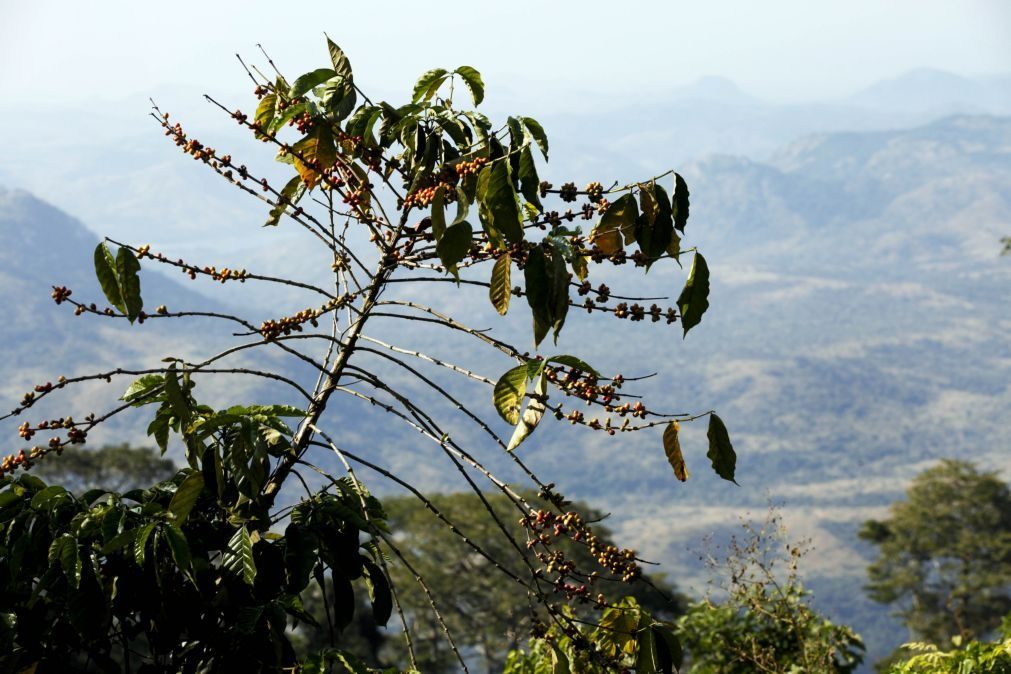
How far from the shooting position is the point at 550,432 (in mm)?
196750

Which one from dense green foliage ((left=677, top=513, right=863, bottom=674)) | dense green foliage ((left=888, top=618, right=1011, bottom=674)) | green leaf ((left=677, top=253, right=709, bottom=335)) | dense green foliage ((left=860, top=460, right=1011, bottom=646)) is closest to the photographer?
green leaf ((left=677, top=253, right=709, bottom=335))

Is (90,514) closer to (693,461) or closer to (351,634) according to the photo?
(351,634)

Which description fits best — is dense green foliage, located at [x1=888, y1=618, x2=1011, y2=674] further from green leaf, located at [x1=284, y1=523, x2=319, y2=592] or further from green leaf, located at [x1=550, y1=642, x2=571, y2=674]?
green leaf, located at [x1=284, y1=523, x2=319, y2=592]

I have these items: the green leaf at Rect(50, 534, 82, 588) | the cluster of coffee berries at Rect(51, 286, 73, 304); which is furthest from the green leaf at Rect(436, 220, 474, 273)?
the green leaf at Rect(50, 534, 82, 588)

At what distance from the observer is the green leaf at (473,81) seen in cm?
215

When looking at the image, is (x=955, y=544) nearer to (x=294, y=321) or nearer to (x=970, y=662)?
(x=970, y=662)

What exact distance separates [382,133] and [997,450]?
208684 mm

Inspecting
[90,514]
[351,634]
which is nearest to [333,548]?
[90,514]

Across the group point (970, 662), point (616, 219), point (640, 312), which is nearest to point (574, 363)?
point (640, 312)

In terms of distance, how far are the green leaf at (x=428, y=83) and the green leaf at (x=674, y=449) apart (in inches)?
33.7

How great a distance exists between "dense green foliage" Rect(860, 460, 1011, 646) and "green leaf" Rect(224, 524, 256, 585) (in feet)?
145

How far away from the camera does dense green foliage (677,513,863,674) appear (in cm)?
462

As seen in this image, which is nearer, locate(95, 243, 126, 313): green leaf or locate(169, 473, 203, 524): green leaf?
locate(169, 473, 203, 524): green leaf

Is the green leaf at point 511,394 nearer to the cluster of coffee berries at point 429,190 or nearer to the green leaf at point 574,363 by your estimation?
the green leaf at point 574,363
